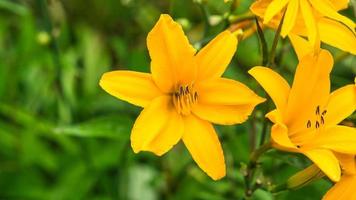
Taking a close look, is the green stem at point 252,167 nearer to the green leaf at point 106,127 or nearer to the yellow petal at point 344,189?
the yellow petal at point 344,189

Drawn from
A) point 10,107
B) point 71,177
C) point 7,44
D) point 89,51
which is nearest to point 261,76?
point 71,177

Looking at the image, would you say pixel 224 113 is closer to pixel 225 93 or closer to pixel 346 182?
pixel 225 93

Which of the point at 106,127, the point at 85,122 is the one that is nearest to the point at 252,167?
the point at 106,127

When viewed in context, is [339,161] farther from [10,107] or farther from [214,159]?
[10,107]

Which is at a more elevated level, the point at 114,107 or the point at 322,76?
the point at 322,76

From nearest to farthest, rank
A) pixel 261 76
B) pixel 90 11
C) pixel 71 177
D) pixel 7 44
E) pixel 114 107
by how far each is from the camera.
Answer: pixel 261 76 → pixel 71 177 → pixel 114 107 → pixel 7 44 → pixel 90 11
